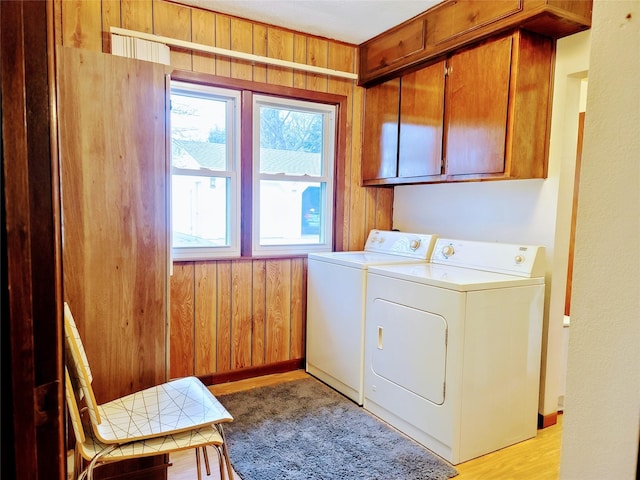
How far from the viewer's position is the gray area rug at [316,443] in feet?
6.42

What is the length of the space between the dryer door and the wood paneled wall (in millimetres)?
910

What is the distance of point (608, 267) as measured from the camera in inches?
24.2

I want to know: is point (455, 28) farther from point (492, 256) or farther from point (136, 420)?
point (136, 420)

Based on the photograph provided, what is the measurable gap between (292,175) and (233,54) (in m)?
0.92

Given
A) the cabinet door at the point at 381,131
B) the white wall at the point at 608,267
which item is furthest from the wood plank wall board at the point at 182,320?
the white wall at the point at 608,267

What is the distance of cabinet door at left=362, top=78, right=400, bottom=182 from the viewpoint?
3.07 meters

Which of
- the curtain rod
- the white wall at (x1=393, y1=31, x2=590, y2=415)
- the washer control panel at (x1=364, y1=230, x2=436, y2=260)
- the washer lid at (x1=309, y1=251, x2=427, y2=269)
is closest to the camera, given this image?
the white wall at (x1=393, y1=31, x2=590, y2=415)

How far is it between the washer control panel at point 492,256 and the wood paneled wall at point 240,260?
84 centimetres

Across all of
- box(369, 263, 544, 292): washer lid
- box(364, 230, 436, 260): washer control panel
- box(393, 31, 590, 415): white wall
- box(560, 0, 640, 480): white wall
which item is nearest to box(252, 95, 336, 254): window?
box(364, 230, 436, 260): washer control panel

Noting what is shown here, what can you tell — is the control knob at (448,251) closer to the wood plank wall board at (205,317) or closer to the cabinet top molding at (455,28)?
the cabinet top molding at (455,28)

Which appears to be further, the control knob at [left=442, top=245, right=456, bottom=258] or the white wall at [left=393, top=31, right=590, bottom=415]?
the control knob at [left=442, top=245, right=456, bottom=258]

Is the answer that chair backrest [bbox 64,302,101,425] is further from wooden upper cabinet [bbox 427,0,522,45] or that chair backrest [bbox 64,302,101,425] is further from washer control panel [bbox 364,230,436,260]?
wooden upper cabinet [bbox 427,0,522,45]

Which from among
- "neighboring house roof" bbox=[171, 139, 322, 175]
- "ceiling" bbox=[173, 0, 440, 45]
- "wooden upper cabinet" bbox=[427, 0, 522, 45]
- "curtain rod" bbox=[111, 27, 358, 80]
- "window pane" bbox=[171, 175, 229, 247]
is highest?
"ceiling" bbox=[173, 0, 440, 45]

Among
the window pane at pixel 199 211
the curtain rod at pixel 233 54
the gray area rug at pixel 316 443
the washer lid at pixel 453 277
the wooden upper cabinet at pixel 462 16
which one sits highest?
the wooden upper cabinet at pixel 462 16
